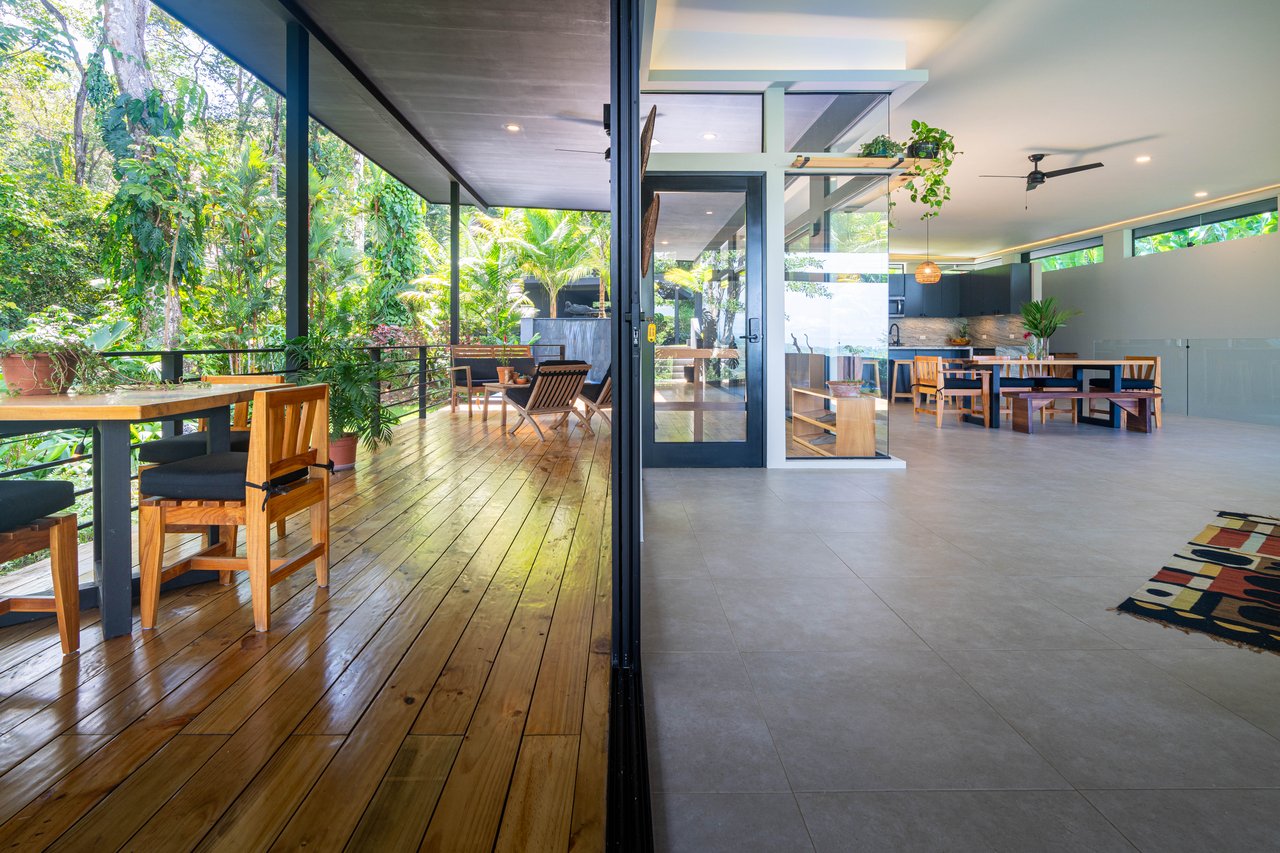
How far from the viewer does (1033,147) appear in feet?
26.5

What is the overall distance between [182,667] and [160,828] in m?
0.81

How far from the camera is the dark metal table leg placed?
2162mm

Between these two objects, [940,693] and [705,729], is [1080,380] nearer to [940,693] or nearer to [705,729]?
[940,693]

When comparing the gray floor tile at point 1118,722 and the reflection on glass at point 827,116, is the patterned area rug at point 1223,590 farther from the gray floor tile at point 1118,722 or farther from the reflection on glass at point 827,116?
the reflection on glass at point 827,116

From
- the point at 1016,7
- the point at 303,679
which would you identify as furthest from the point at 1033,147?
the point at 303,679

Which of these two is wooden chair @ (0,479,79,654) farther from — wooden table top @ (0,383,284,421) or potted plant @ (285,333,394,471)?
potted plant @ (285,333,394,471)

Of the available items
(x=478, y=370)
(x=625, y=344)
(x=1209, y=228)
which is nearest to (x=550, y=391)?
(x=478, y=370)

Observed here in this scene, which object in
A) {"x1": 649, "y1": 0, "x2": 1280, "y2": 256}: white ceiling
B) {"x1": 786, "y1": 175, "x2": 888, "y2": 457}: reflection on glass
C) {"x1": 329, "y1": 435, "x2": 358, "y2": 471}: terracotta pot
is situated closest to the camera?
{"x1": 649, "y1": 0, "x2": 1280, "y2": 256}: white ceiling

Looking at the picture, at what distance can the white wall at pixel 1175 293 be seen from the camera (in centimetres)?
965

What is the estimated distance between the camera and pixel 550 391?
720cm

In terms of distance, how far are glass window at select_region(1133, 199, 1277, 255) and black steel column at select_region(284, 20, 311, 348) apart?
1183 centimetres

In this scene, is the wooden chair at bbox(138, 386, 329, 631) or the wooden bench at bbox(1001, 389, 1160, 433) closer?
the wooden chair at bbox(138, 386, 329, 631)

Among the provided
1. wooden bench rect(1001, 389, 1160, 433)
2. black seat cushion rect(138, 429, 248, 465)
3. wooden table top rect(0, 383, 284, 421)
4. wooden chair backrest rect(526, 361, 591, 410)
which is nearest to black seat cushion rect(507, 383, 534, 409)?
wooden chair backrest rect(526, 361, 591, 410)

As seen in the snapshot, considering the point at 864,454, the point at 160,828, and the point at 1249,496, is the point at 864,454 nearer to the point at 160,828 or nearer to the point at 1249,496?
the point at 1249,496
